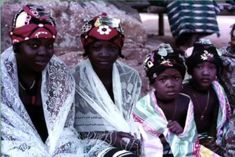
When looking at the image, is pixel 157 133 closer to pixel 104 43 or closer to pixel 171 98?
pixel 171 98

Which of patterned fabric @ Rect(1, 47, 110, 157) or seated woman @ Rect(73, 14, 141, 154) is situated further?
seated woman @ Rect(73, 14, 141, 154)

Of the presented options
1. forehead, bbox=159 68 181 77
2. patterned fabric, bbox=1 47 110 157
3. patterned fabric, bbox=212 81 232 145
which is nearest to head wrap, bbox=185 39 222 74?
patterned fabric, bbox=212 81 232 145

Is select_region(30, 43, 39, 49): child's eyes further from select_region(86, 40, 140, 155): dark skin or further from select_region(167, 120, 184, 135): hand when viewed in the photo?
select_region(167, 120, 184, 135): hand

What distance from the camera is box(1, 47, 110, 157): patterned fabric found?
3.09 m

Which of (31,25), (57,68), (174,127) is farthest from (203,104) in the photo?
(31,25)

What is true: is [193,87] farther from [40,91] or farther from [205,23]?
[205,23]

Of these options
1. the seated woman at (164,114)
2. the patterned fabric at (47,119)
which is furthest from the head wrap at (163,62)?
the patterned fabric at (47,119)

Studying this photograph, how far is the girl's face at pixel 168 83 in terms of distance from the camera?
3.32 metres

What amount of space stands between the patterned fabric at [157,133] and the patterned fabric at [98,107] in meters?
0.16

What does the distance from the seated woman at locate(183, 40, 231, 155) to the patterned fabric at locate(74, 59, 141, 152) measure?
17.3 inches

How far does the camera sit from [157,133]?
3340mm

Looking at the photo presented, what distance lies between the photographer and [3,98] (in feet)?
10.4

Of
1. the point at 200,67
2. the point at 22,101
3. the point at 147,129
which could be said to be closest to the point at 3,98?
the point at 22,101

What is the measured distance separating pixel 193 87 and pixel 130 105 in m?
0.46
